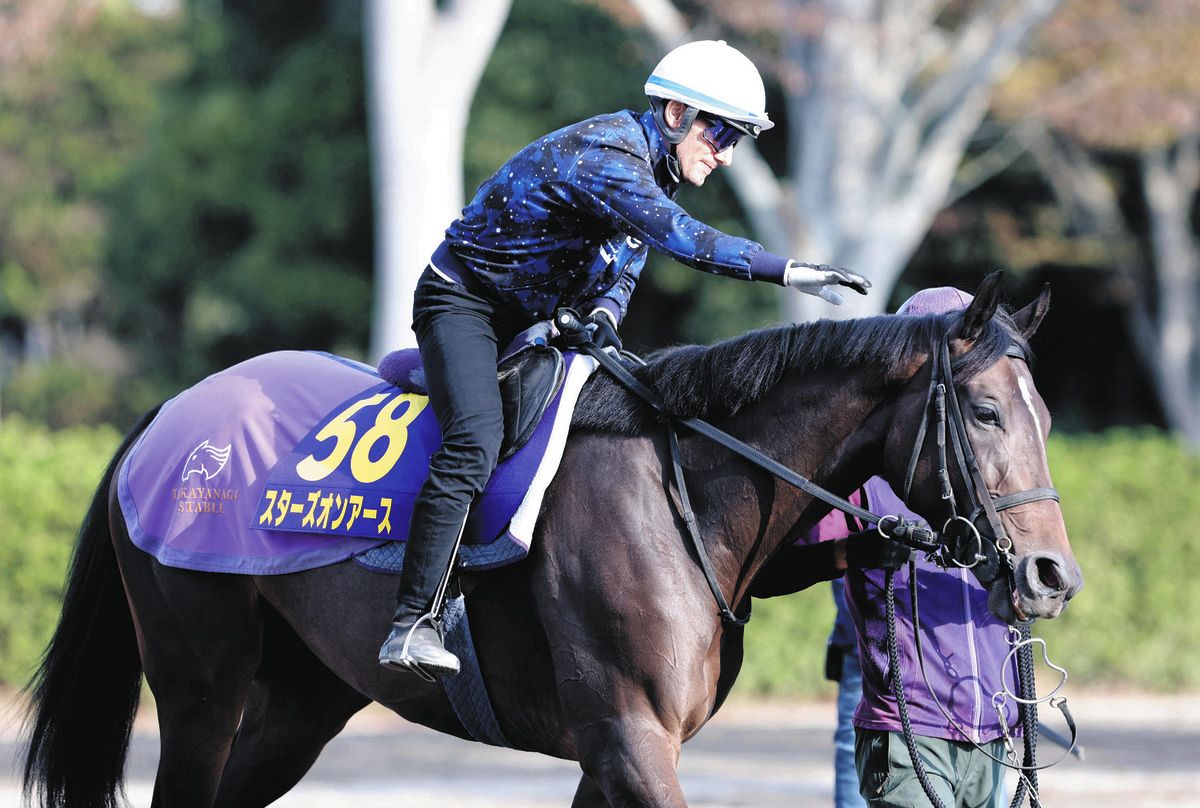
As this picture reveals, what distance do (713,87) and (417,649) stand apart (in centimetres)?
168

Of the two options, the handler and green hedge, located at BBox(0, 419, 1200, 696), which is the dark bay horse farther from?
green hedge, located at BBox(0, 419, 1200, 696)

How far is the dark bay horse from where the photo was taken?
12.4 ft

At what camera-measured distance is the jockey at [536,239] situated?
13.0ft

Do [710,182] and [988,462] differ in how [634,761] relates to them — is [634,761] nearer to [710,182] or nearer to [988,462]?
[988,462]

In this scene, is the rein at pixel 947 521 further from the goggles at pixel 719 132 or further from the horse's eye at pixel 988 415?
the goggles at pixel 719 132

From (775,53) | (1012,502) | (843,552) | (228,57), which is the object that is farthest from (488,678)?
(228,57)

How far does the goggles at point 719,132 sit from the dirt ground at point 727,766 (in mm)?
4414

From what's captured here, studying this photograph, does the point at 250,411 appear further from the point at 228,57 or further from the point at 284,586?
the point at 228,57

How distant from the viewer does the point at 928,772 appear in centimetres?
429

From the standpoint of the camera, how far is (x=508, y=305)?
175 inches

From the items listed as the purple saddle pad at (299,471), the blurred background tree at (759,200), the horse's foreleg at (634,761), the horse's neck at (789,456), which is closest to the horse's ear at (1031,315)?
the horse's neck at (789,456)

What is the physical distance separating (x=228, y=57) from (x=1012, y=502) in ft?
73.0

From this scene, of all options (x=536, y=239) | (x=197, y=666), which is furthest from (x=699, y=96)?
(x=197, y=666)

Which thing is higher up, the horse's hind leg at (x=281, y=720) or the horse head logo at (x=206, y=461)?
the horse head logo at (x=206, y=461)
